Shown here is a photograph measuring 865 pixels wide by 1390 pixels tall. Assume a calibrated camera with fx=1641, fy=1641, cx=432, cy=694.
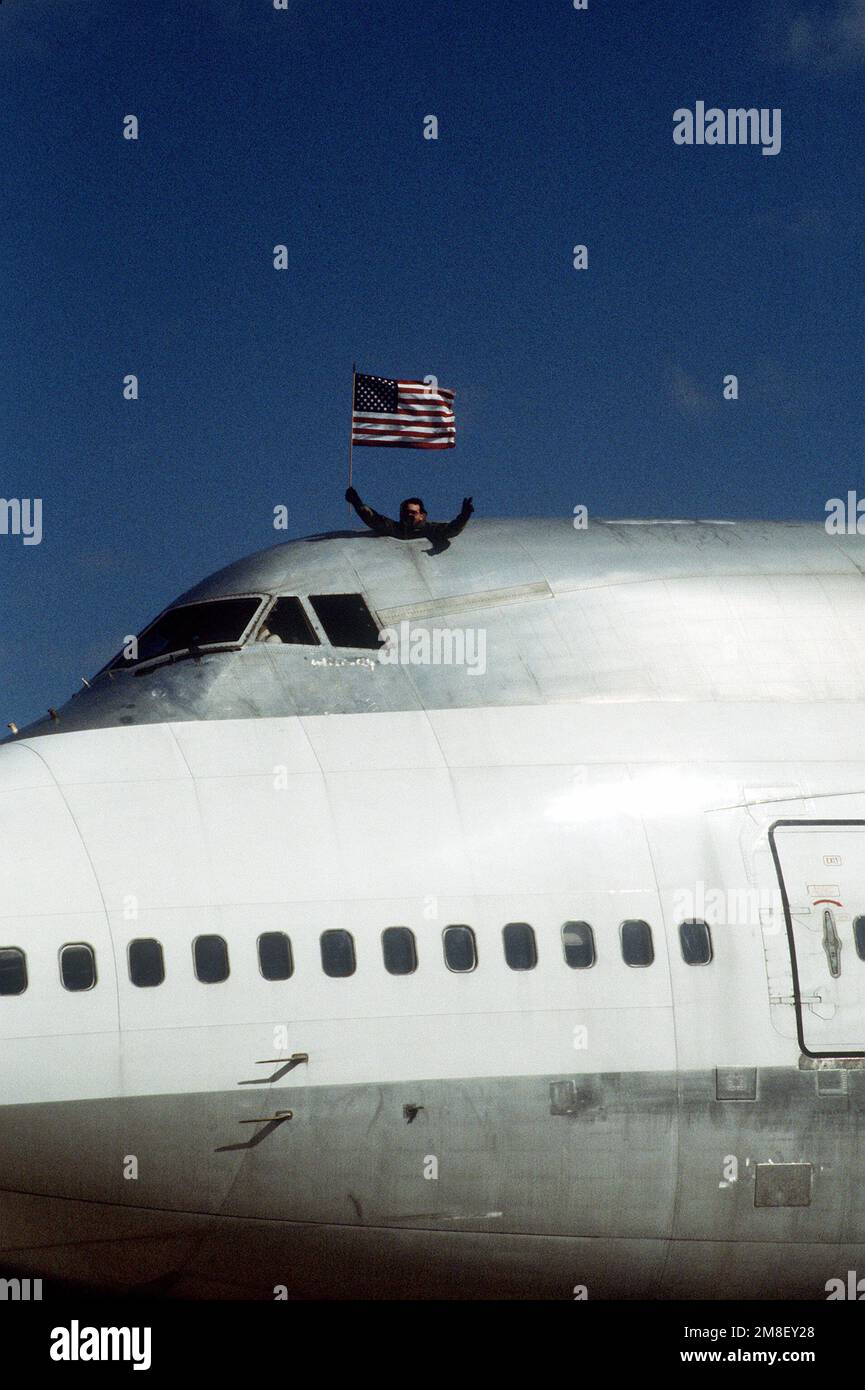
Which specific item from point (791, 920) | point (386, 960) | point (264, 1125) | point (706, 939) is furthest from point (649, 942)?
point (264, 1125)

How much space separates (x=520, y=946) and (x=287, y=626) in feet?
12.2

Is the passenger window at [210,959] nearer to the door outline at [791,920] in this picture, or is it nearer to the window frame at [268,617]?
the window frame at [268,617]

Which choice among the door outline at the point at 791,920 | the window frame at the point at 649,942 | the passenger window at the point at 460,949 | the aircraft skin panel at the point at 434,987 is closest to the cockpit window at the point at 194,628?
the aircraft skin panel at the point at 434,987

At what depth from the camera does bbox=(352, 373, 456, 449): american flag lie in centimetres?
1689

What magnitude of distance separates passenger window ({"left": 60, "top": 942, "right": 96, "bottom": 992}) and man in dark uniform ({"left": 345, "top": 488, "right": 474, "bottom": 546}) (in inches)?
204

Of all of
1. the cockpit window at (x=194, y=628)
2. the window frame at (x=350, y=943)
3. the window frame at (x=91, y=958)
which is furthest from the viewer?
the cockpit window at (x=194, y=628)

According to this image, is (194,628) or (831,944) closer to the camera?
(831,944)

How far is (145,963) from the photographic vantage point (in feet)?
41.5

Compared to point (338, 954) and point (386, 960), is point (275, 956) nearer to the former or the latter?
point (338, 954)

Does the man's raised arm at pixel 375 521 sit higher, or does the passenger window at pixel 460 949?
the man's raised arm at pixel 375 521

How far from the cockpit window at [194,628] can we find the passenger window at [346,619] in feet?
1.97

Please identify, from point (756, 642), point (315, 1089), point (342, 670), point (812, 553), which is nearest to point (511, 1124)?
point (315, 1089)

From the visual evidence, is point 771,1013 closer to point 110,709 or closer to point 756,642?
point 756,642

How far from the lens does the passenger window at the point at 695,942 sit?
13641 mm
